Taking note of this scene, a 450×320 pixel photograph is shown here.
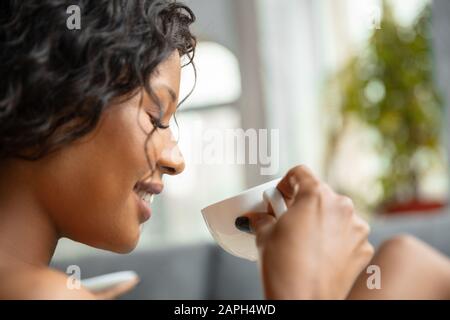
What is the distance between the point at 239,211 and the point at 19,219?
22 cm

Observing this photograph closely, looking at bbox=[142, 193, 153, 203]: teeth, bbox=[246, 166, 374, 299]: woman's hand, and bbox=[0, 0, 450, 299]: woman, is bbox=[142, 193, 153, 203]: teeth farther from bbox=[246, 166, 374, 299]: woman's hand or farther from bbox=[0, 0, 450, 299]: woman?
bbox=[246, 166, 374, 299]: woman's hand

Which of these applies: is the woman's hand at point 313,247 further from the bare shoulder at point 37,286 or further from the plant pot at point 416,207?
the plant pot at point 416,207

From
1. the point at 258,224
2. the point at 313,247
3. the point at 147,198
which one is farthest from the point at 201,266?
the point at 313,247

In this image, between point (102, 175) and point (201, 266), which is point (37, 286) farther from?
point (201, 266)

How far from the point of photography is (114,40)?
0.68 metres

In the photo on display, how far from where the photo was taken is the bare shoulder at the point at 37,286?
1.97 feet

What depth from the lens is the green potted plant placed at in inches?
135

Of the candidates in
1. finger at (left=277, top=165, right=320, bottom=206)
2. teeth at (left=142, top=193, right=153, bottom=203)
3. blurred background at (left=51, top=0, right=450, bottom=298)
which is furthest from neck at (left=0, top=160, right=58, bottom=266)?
blurred background at (left=51, top=0, right=450, bottom=298)

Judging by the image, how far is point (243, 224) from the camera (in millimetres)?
761

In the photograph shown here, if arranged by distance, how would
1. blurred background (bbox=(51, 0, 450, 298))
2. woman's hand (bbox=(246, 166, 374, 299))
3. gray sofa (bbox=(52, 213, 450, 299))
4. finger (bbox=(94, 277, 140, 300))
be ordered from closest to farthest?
woman's hand (bbox=(246, 166, 374, 299)) < finger (bbox=(94, 277, 140, 300)) < gray sofa (bbox=(52, 213, 450, 299)) < blurred background (bbox=(51, 0, 450, 298))

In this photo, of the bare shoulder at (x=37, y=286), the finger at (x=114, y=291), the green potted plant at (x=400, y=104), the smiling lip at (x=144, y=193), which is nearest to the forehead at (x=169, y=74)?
the smiling lip at (x=144, y=193)

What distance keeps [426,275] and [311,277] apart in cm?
38

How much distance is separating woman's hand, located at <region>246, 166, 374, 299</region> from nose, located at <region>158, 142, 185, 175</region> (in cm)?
17
